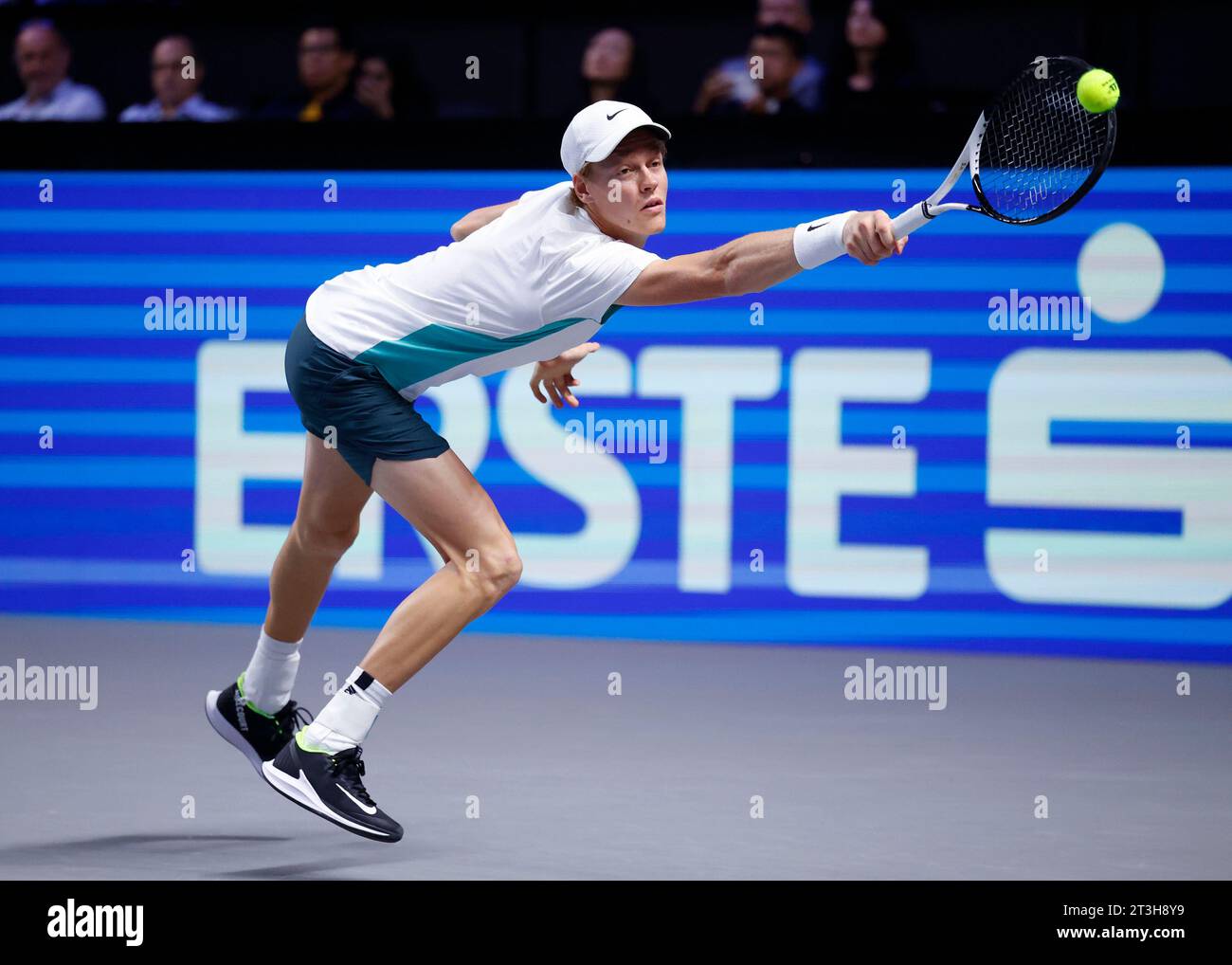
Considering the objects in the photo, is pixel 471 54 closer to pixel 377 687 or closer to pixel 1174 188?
pixel 1174 188

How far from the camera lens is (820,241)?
11.8 feet

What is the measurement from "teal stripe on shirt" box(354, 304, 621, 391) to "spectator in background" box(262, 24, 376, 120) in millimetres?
3603

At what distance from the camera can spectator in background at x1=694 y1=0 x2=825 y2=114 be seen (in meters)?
7.34

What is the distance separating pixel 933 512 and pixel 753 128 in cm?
160

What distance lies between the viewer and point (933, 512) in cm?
707

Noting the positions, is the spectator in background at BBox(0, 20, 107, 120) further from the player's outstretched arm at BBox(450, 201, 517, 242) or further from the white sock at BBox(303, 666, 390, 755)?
the white sock at BBox(303, 666, 390, 755)

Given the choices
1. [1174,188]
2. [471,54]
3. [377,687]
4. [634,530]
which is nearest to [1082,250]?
[1174,188]

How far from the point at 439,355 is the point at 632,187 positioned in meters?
0.58

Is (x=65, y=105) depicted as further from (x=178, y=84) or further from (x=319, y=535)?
(x=319, y=535)
